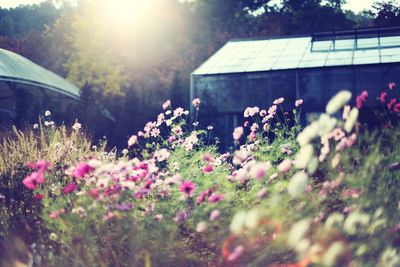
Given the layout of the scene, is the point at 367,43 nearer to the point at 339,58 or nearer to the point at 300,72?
the point at 339,58

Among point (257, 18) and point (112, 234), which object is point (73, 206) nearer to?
point (112, 234)

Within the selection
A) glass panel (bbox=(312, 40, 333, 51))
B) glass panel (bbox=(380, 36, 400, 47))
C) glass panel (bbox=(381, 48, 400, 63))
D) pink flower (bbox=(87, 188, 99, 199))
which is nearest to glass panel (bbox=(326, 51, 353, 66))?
glass panel (bbox=(312, 40, 333, 51))

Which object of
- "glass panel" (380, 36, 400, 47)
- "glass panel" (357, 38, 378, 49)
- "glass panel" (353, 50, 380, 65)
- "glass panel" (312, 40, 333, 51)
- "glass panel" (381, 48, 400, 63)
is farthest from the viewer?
"glass panel" (312, 40, 333, 51)

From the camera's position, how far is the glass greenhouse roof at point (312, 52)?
15.4m

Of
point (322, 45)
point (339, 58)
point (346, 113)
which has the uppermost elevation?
point (346, 113)

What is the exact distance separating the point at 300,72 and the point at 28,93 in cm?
778

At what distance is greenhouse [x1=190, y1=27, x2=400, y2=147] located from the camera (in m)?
15.0

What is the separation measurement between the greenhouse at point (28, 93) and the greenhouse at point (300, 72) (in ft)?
13.7

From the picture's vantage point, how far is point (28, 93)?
52.6 feet

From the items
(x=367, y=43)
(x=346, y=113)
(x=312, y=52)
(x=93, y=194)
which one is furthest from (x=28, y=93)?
(x=346, y=113)

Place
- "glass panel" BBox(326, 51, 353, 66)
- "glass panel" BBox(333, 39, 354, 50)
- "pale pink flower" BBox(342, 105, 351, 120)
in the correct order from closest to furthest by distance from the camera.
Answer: "pale pink flower" BBox(342, 105, 351, 120) → "glass panel" BBox(326, 51, 353, 66) → "glass panel" BBox(333, 39, 354, 50)

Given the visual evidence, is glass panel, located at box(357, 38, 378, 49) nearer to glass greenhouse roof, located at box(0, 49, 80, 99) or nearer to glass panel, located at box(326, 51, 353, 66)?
glass panel, located at box(326, 51, 353, 66)

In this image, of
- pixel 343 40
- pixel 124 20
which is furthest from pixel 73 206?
pixel 124 20

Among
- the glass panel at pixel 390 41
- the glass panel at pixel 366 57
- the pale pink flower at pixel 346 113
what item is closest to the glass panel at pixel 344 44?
the glass panel at pixel 366 57
